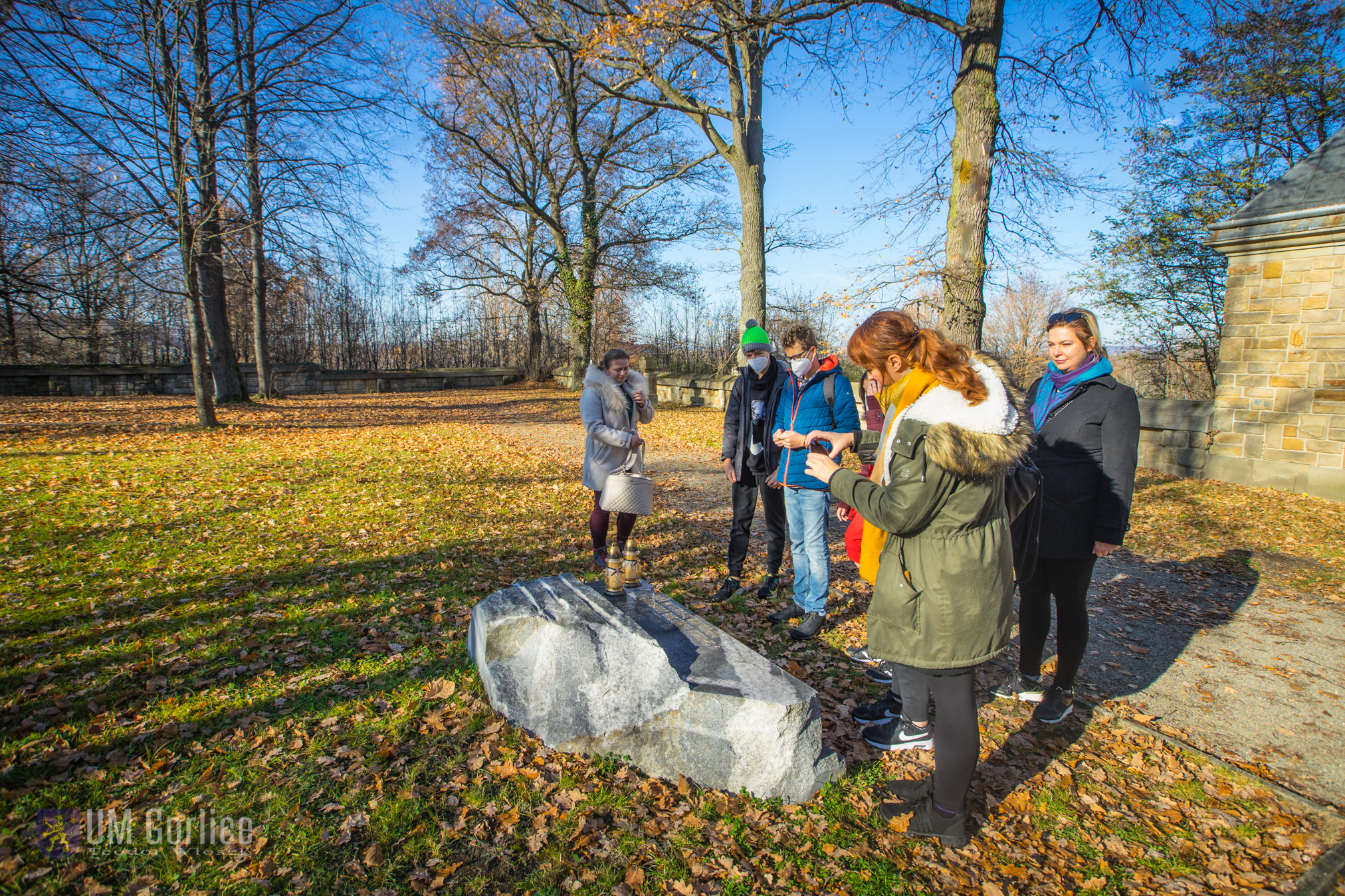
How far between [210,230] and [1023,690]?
17871 millimetres

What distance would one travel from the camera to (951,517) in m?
2.17

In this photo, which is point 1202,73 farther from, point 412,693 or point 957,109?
point 412,693

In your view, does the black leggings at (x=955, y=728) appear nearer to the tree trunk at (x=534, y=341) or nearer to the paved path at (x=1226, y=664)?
the paved path at (x=1226, y=664)

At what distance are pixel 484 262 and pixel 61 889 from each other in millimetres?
27929

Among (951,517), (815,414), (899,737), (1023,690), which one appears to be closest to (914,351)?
(951,517)

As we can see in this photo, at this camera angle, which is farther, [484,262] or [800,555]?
[484,262]

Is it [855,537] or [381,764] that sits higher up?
[855,537]

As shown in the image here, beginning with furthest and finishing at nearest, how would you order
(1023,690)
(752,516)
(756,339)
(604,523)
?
(604,523)
(752,516)
(756,339)
(1023,690)

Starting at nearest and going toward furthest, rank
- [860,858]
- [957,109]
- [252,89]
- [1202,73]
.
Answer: [860,858] → [957,109] → [252,89] → [1202,73]

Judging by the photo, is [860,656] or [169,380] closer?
[860,656]

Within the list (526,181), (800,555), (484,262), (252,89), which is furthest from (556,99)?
(800,555)

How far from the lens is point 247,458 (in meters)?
9.30

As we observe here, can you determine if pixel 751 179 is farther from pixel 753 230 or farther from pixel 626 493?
pixel 626 493

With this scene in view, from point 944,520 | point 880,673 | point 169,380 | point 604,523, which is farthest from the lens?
point 169,380
